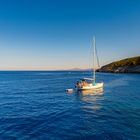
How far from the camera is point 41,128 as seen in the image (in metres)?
22.8

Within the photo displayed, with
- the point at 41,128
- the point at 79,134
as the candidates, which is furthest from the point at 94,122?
the point at 41,128

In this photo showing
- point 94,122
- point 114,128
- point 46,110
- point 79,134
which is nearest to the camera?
point 79,134

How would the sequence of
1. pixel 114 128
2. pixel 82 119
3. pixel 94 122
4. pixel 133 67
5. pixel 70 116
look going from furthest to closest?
pixel 133 67
pixel 70 116
pixel 82 119
pixel 94 122
pixel 114 128

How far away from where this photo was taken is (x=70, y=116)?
28375mm

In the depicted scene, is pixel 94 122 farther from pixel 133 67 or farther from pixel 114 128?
pixel 133 67

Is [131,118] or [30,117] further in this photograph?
[30,117]

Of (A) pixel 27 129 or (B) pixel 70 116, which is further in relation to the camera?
(B) pixel 70 116

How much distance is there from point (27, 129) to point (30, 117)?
5.43 metres

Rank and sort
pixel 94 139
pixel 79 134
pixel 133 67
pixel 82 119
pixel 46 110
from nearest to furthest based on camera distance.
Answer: pixel 94 139
pixel 79 134
pixel 82 119
pixel 46 110
pixel 133 67

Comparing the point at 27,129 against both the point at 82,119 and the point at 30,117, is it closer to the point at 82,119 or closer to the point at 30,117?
the point at 30,117

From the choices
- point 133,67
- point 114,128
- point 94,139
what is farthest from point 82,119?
point 133,67

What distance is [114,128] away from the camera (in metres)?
22.1

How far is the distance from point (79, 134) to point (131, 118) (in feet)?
28.9

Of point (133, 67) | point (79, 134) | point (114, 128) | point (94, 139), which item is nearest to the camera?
point (94, 139)
